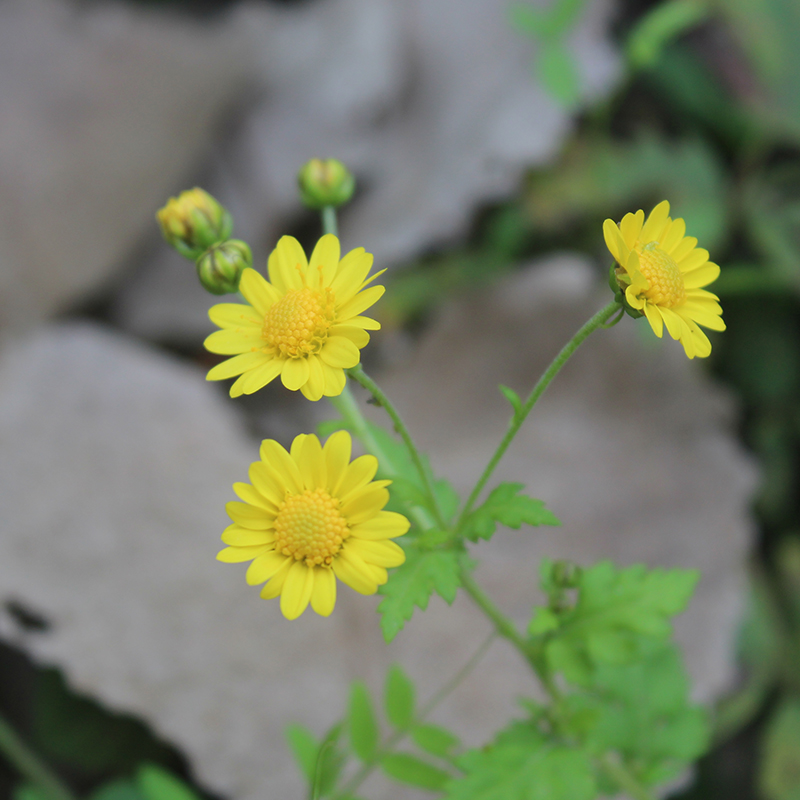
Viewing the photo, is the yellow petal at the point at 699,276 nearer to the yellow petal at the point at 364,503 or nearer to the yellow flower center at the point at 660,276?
the yellow flower center at the point at 660,276

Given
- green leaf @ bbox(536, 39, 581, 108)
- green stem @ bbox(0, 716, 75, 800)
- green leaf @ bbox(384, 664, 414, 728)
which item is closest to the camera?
green leaf @ bbox(384, 664, 414, 728)

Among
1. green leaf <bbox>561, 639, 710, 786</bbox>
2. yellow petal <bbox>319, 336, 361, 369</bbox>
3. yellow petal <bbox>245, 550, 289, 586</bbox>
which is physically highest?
yellow petal <bbox>319, 336, 361, 369</bbox>

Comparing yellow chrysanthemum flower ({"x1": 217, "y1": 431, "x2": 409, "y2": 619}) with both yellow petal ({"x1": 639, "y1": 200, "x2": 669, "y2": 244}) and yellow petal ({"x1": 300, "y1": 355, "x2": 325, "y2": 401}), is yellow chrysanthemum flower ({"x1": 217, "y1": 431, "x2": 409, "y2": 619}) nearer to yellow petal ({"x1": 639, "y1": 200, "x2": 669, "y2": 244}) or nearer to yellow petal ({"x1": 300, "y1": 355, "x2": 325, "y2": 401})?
yellow petal ({"x1": 300, "y1": 355, "x2": 325, "y2": 401})

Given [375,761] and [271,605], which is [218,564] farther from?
[375,761]

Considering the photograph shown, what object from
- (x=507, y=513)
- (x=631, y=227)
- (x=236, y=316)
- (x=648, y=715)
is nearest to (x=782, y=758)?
(x=648, y=715)

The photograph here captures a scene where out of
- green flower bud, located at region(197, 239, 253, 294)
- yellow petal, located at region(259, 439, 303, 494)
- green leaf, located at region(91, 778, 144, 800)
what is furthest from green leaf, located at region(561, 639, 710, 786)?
green leaf, located at region(91, 778, 144, 800)

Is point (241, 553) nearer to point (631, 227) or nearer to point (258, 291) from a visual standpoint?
point (258, 291)

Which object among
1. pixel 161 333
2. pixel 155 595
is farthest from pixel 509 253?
pixel 155 595
